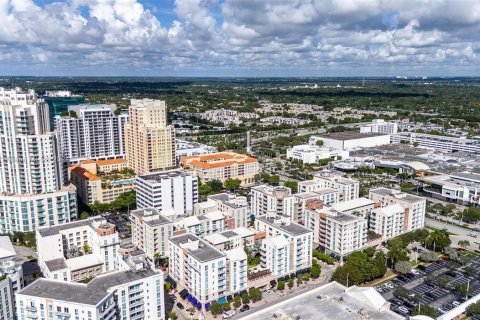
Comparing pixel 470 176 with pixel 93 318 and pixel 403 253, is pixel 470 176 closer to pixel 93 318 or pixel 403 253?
pixel 403 253

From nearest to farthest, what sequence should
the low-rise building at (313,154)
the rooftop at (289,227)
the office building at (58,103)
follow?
the rooftop at (289,227) < the low-rise building at (313,154) < the office building at (58,103)

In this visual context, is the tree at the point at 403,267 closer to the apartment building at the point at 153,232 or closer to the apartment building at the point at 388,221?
the apartment building at the point at 388,221

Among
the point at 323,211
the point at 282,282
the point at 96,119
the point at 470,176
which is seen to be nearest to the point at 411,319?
the point at 282,282

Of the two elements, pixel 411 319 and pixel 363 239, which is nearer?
pixel 411 319

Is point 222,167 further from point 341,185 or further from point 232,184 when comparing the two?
point 341,185

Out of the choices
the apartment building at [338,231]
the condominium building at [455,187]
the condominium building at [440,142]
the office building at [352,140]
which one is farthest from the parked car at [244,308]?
the condominium building at [440,142]
